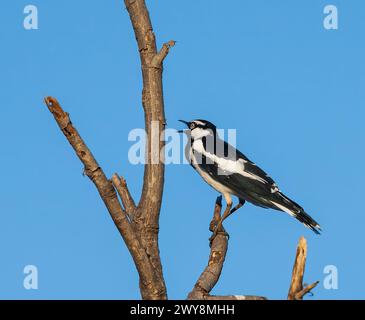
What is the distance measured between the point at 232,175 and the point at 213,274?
2.64 m

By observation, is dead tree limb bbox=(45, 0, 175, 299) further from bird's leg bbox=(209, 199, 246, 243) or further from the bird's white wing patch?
the bird's white wing patch

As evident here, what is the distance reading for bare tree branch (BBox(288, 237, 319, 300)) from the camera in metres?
10.0

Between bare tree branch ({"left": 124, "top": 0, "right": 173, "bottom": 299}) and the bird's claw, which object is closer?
bare tree branch ({"left": 124, "top": 0, "right": 173, "bottom": 299})

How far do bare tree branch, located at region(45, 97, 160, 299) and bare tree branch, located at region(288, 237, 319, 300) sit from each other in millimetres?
2241

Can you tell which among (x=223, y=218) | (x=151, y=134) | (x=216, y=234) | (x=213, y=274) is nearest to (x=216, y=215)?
(x=223, y=218)

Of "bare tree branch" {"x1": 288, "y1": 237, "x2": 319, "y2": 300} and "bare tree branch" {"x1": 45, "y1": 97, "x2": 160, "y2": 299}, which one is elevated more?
"bare tree branch" {"x1": 45, "y1": 97, "x2": 160, "y2": 299}

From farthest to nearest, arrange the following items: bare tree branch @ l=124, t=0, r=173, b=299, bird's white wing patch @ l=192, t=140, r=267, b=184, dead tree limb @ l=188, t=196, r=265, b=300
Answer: bird's white wing patch @ l=192, t=140, r=267, b=184 < bare tree branch @ l=124, t=0, r=173, b=299 < dead tree limb @ l=188, t=196, r=265, b=300

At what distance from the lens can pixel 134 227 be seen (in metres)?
11.8

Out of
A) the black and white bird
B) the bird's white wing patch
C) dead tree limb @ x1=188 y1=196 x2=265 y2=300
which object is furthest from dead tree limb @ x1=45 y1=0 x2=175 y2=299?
the bird's white wing patch

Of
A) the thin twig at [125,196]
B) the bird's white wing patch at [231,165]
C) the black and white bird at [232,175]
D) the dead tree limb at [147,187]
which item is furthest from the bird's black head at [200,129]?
the thin twig at [125,196]

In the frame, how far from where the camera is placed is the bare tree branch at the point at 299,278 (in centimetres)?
1003

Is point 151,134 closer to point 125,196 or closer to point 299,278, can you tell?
point 125,196
